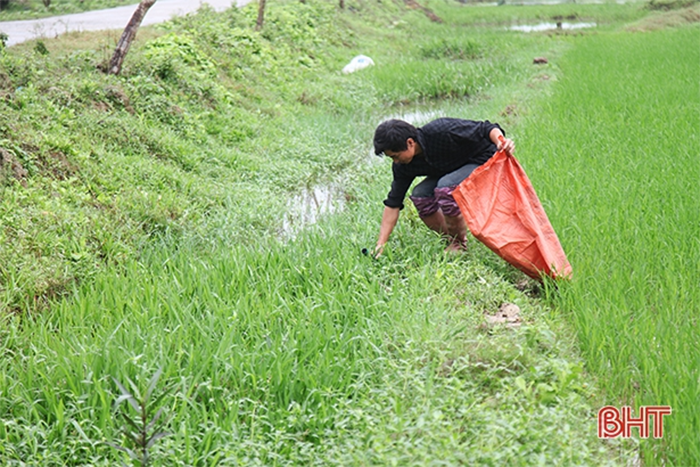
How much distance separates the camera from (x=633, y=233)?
376 cm

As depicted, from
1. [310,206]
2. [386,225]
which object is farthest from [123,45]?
[386,225]

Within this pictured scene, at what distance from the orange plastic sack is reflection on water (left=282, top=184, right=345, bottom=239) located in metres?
1.64

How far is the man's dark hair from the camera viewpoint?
3346mm

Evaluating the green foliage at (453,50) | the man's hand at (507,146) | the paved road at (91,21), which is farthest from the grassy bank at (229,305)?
the green foliage at (453,50)

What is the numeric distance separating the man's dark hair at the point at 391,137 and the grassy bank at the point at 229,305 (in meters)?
0.65

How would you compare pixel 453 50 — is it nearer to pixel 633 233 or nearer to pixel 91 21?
pixel 91 21

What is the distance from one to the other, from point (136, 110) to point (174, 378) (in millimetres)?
4401

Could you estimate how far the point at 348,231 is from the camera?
439 cm

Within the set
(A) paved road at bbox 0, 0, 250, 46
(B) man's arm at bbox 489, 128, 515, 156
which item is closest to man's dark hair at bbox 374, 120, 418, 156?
(B) man's arm at bbox 489, 128, 515, 156

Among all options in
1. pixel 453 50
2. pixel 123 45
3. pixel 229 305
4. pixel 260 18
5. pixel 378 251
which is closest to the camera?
pixel 229 305

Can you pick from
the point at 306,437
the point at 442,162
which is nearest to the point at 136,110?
the point at 442,162

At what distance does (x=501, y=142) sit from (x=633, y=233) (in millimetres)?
987

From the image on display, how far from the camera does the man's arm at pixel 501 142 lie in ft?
11.1

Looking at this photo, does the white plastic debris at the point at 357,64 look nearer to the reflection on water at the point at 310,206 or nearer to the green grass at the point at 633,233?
the green grass at the point at 633,233
